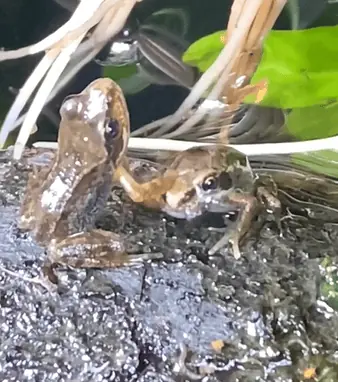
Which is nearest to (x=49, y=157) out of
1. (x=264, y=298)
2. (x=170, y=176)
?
(x=170, y=176)

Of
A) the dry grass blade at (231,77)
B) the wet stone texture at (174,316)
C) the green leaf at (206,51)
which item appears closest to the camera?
the wet stone texture at (174,316)

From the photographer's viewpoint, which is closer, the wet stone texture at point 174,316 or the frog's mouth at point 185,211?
the wet stone texture at point 174,316

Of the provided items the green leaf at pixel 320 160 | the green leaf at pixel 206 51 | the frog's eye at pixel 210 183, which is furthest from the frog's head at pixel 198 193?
the green leaf at pixel 206 51

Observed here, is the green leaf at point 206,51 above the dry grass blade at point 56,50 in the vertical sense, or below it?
below

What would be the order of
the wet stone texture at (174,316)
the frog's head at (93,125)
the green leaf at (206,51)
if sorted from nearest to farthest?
the wet stone texture at (174,316) < the frog's head at (93,125) < the green leaf at (206,51)

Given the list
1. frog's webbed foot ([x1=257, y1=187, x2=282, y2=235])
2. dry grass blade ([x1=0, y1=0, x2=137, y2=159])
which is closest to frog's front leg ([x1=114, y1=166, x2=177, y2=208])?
frog's webbed foot ([x1=257, y1=187, x2=282, y2=235])

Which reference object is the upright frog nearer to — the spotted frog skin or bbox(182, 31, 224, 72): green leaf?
the spotted frog skin

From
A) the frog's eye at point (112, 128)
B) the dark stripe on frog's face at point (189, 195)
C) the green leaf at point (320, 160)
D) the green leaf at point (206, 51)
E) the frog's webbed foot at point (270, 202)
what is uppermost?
the frog's eye at point (112, 128)

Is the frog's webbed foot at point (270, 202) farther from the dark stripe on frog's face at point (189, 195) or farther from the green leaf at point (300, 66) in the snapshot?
the green leaf at point (300, 66)

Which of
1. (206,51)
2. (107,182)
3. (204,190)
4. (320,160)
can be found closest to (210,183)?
(204,190)
